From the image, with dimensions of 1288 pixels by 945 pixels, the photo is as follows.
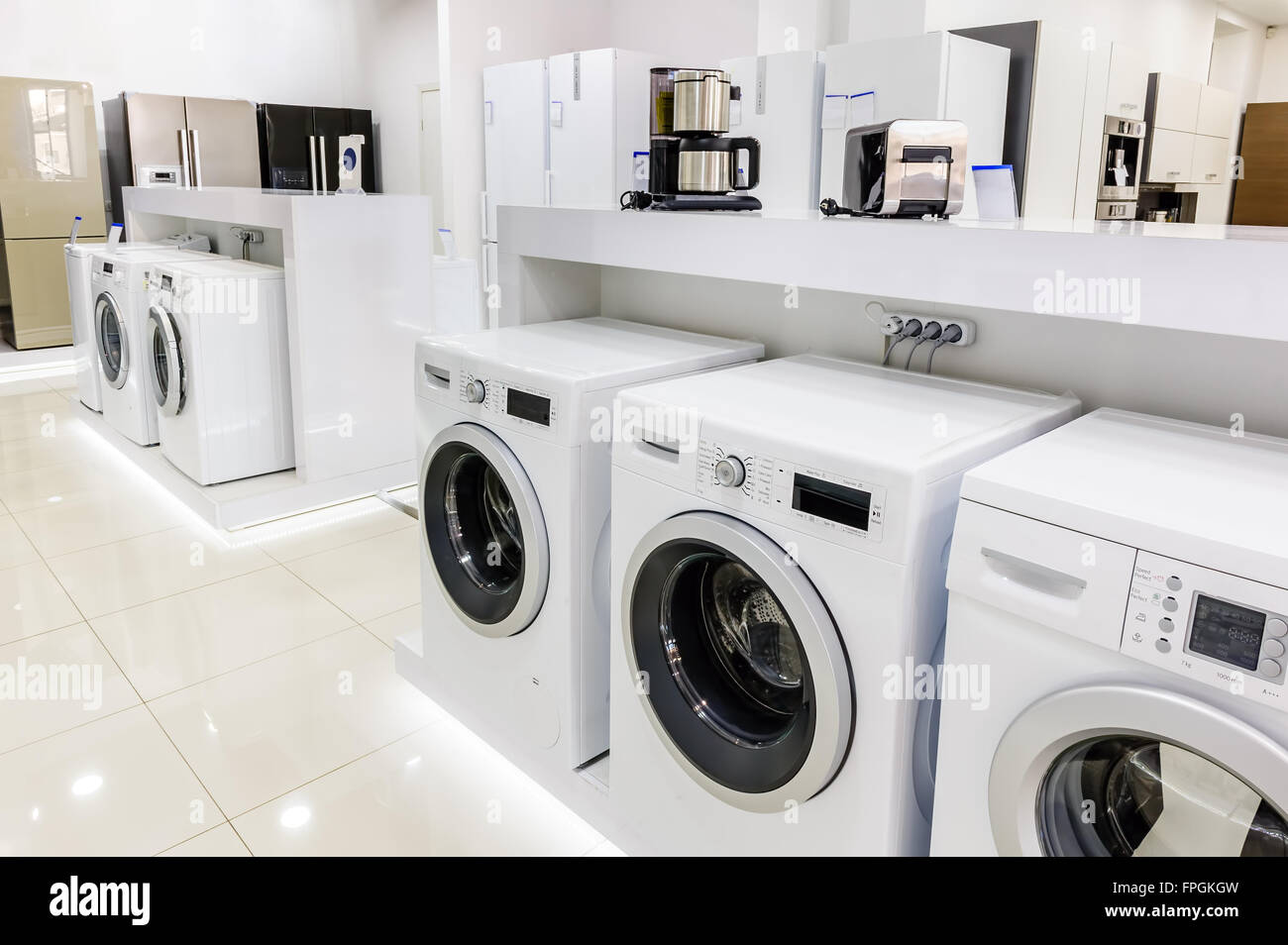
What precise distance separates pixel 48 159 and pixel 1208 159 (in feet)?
26.6

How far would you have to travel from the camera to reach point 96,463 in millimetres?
4418

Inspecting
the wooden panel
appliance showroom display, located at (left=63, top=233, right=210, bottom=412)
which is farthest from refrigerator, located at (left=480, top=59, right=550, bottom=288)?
the wooden panel

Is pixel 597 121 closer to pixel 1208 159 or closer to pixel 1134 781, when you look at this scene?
pixel 1208 159

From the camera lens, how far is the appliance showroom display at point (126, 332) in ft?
13.7

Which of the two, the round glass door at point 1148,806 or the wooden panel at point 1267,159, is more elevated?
the wooden panel at point 1267,159

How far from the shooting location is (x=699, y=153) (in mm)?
2189

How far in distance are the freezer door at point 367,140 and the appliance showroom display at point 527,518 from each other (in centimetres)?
674

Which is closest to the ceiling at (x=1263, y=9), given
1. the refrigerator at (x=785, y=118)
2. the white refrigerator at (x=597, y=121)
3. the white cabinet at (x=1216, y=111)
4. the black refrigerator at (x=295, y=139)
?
the white cabinet at (x=1216, y=111)

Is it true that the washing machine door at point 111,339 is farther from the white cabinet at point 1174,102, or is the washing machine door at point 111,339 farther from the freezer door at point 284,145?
the white cabinet at point 1174,102

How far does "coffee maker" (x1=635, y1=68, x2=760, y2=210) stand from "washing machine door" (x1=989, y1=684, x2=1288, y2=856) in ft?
4.73

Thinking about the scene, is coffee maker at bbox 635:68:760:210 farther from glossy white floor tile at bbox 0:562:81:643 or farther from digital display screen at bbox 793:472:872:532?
glossy white floor tile at bbox 0:562:81:643
